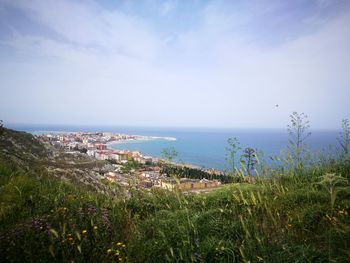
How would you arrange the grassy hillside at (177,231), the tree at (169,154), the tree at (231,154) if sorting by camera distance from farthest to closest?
the tree at (169,154), the tree at (231,154), the grassy hillside at (177,231)

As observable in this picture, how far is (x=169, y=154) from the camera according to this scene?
644 cm

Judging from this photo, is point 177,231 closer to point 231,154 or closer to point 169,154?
point 169,154

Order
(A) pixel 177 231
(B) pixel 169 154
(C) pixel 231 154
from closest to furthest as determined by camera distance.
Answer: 1. (A) pixel 177 231
2. (C) pixel 231 154
3. (B) pixel 169 154

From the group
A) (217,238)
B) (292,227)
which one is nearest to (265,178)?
(292,227)

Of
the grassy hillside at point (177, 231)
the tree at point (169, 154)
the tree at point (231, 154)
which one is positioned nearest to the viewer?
the grassy hillside at point (177, 231)

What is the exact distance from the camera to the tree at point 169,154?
252 inches

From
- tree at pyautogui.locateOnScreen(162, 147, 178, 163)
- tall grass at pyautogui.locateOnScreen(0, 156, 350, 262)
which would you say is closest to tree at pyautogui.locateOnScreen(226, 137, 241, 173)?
tall grass at pyautogui.locateOnScreen(0, 156, 350, 262)

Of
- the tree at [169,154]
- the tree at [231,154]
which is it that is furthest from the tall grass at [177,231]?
the tree at [169,154]

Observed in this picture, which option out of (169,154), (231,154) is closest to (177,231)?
(169,154)

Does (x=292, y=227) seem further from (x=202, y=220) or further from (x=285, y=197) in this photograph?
(x=202, y=220)

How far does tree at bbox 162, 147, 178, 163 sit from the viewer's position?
640 cm

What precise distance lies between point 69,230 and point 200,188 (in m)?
4.88

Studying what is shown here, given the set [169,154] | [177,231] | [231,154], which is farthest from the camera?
[169,154]

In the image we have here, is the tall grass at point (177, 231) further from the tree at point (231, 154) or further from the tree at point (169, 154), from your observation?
the tree at point (169, 154)
